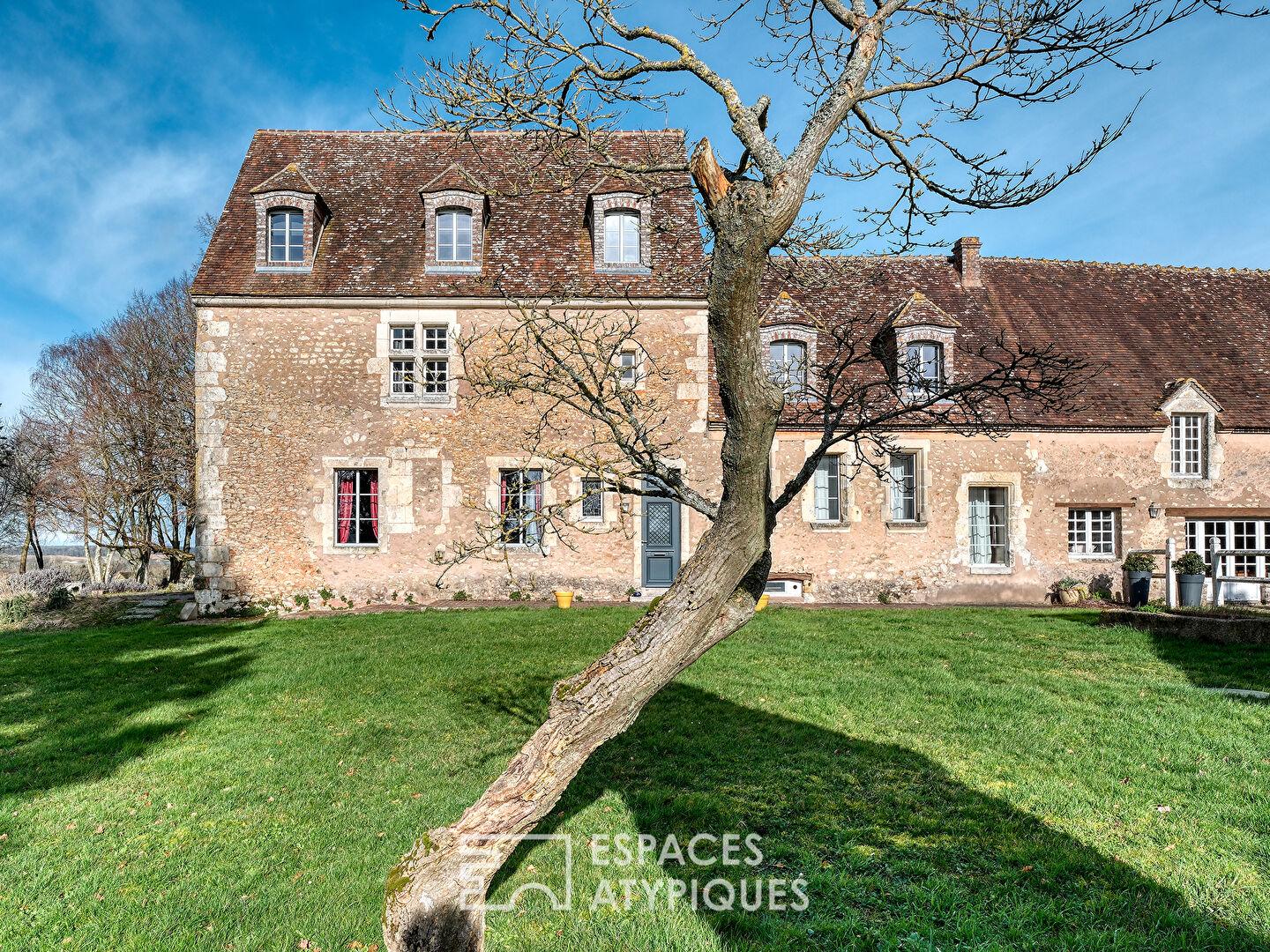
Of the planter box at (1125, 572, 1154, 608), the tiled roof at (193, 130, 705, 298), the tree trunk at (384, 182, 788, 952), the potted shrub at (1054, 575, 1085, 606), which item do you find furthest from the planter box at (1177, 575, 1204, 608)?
the tree trunk at (384, 182, 788, 952)

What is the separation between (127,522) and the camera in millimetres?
21375

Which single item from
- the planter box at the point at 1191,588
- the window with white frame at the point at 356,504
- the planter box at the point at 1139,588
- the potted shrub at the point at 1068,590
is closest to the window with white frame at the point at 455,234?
the window with white frame at the point at 356,504

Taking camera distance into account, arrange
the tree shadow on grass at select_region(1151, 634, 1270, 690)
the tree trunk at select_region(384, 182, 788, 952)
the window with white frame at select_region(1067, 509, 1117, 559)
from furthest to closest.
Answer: the window with white frame at select_region(1067, 509, 1117, 559)
the tree shadow on grass at select_region(1151, 634, 1270, 690)
the tree trunk at select_region(384, 182, 788, 952)

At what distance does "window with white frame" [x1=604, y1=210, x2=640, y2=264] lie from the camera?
47.4 ft

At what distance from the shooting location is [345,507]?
552 inches

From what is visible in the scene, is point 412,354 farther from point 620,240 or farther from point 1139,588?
point 1139,588

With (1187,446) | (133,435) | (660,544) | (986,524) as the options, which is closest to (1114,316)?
(1187,446)

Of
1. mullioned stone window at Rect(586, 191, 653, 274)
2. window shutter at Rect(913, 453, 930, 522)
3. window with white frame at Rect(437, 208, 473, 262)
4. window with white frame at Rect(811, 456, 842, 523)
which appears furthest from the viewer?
window with white frame at Rect(811, 456, 842, 523)

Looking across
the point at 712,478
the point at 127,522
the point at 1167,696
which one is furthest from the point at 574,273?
the point at 127,522

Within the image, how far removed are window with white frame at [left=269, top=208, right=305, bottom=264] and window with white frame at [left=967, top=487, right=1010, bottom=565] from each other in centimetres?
1407

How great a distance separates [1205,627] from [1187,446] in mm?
6957

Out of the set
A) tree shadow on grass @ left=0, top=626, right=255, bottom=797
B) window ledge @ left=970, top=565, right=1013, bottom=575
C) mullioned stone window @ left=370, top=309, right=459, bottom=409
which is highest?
mullioned stone window @ left=370, top=309, right=459, bottom=409

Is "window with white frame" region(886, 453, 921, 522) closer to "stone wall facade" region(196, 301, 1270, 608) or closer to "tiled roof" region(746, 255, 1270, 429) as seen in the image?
"stone wall facade" region(196, 301, 1270, 608)

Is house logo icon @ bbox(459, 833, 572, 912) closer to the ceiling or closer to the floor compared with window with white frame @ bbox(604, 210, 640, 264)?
closer to the floor
